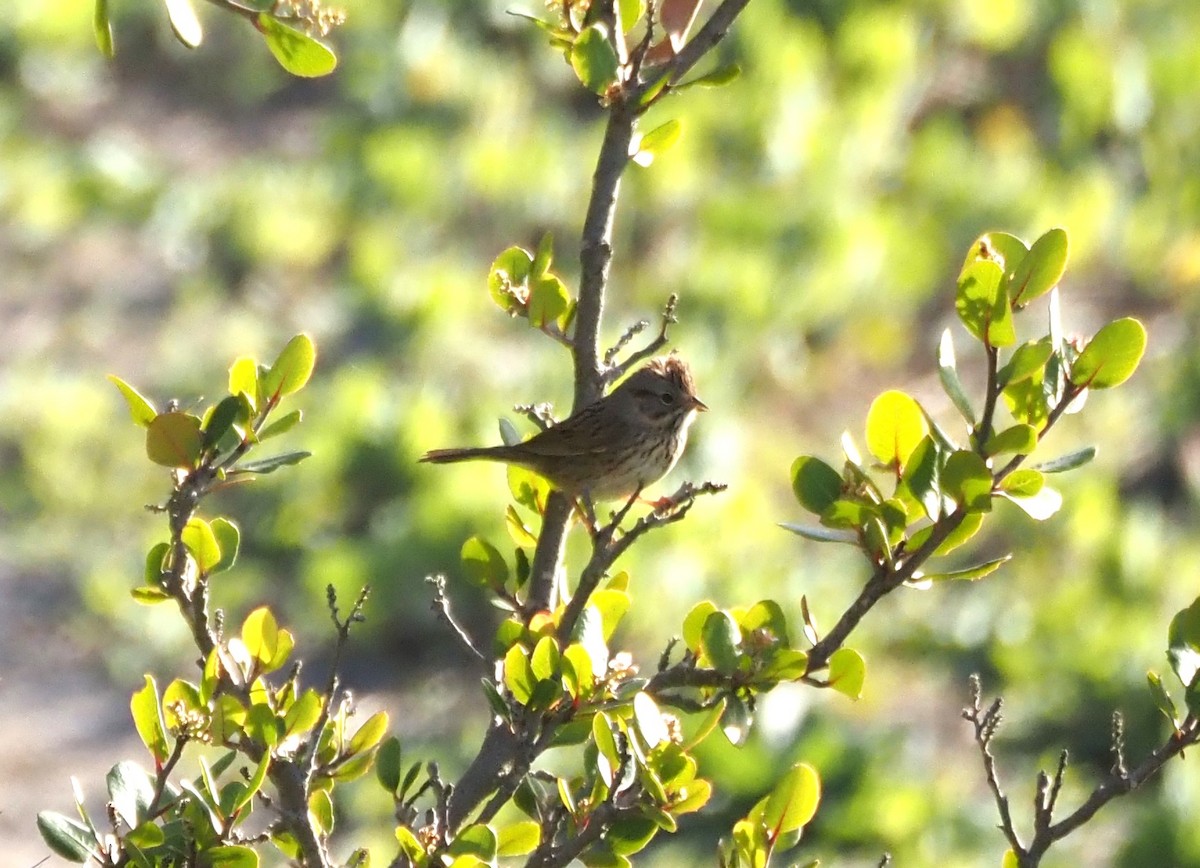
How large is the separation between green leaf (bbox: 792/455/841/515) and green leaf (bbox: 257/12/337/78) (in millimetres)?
668

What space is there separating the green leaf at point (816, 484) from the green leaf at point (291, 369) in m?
0.57

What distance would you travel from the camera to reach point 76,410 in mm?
6590

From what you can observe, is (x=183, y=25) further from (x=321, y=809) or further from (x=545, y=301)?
(x=321, y=809)

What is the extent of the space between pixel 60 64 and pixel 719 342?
168 inches

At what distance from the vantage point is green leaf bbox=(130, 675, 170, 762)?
1790 mm

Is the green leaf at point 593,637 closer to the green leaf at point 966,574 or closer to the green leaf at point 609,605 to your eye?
the green leaf at point 609,605

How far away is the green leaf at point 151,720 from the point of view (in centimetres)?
179

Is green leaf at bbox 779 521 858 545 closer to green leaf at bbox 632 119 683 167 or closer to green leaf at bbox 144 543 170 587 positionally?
green leaf at bbox 632 119 683 167

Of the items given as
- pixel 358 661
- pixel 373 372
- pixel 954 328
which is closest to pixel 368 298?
pixel 373 372

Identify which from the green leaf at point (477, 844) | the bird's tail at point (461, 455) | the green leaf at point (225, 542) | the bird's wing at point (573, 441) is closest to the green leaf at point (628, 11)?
the green leaf at point (225, 542)

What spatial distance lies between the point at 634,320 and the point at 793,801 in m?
5.34

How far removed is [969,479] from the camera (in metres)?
1.71

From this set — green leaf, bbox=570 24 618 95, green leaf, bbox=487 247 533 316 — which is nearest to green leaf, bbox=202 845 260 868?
green leaf, bbox=487 247 533 316

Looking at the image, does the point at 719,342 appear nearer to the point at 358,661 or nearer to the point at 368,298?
the point at 368,298
